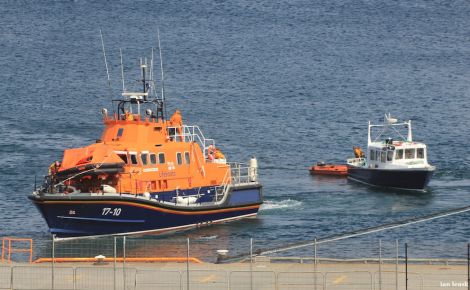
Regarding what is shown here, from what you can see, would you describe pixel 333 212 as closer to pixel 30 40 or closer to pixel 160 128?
pixel 160 128

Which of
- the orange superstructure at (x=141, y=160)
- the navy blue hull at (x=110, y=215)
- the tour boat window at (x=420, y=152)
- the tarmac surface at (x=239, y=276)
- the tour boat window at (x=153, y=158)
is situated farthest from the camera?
the tour boat window at (x=420, y=152)

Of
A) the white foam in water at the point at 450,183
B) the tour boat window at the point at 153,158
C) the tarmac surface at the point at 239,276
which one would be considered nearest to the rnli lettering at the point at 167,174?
the tour boat window at the point at 153,158

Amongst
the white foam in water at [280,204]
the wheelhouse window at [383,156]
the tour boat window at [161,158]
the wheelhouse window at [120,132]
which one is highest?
the wheelhouse window at [120,132]

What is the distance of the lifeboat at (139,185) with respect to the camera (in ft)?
189

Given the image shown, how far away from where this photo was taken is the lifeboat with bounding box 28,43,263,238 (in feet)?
189

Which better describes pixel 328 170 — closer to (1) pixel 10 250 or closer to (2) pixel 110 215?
(2) pixel 110 215

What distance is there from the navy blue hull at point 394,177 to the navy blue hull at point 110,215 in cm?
1568

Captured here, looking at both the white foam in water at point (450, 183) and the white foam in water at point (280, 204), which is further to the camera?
the white foam in water at point (450, 183)

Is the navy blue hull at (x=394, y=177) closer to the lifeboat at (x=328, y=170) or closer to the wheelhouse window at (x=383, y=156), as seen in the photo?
the wheelhouse window at (x=383, y=156)

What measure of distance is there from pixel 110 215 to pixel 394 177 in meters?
21.1

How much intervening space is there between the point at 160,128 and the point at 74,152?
13.8 feet

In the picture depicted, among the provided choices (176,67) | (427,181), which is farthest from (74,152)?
(176,67)

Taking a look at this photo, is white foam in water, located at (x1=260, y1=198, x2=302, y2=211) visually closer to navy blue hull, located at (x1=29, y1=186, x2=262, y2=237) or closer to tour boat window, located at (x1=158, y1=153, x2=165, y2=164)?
navy blue hull, located at (x1=29, y1=186, x2=262, y2=237)

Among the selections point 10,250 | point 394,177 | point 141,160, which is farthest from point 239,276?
point 394,177
